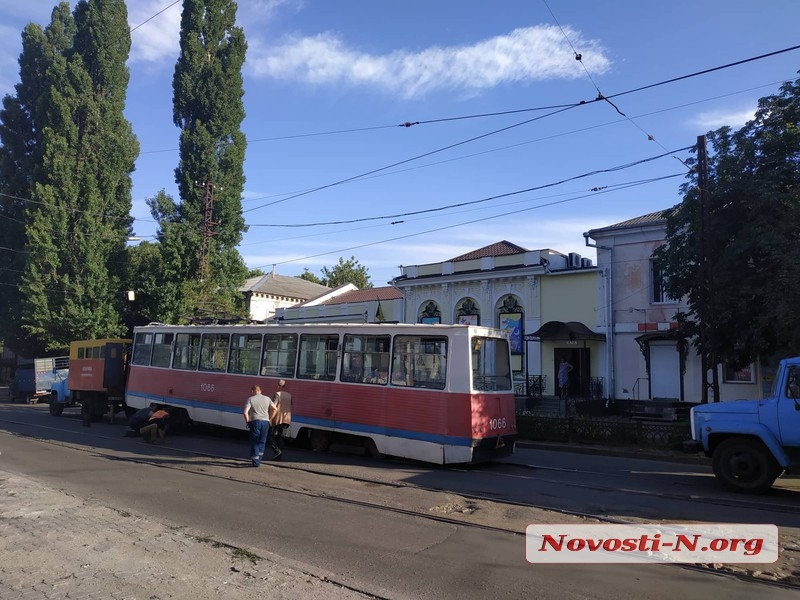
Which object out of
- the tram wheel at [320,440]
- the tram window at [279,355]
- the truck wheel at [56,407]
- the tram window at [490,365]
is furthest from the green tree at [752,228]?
the truck wheel at [56,407]

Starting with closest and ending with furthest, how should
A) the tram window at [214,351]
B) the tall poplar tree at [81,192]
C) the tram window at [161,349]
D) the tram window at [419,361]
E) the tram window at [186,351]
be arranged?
the tram window at [419,361], the tram window at [214,351], the tram window at [186,351], the tram window at [161,349], the tall poplar tree at [81,192]

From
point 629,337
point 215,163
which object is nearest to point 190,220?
point 215,163

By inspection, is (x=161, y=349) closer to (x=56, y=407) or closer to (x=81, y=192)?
(x=56, y=407)

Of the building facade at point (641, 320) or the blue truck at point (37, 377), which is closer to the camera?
the building facade at point (641, 320)

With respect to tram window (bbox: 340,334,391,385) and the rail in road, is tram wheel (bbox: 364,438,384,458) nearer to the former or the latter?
the rail in road

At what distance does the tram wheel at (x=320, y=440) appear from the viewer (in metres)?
13.7

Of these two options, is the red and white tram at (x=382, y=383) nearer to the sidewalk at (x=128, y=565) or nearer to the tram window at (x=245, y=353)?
the tram window at (x=245, y=353)

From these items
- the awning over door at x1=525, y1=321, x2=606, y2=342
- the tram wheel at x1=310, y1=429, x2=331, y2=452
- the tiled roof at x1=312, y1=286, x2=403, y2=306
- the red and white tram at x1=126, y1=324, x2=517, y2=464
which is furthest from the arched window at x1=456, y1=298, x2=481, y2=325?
the tram wheel at x1=310, y1=429, x2=331, y2=452

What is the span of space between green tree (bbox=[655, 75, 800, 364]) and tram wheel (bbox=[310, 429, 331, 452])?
982 cm

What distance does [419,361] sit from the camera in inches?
475

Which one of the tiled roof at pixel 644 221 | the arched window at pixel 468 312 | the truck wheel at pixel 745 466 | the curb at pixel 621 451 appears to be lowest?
the curb at pixel 621 451

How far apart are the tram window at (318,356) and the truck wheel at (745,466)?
761cm

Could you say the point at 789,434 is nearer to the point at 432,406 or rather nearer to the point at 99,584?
the point at 432,406

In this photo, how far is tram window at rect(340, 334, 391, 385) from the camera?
12.5 metres
